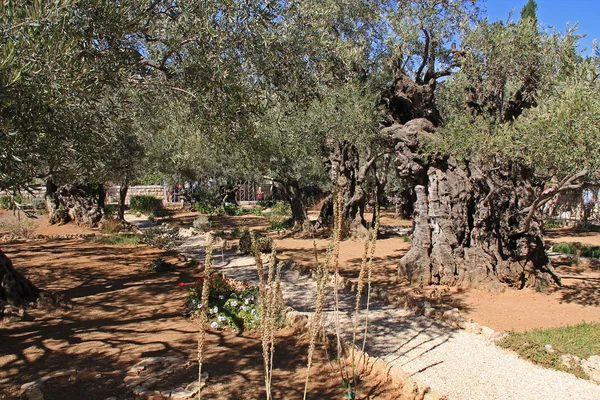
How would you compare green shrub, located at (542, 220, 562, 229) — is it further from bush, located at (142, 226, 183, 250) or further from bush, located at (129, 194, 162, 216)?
bush, located at (129, 194, 162, 216)

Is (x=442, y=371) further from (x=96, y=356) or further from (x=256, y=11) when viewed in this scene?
(x=256, y=11)

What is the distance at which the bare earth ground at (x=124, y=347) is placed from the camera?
15.2 ft

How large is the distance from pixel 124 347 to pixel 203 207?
24836 mm

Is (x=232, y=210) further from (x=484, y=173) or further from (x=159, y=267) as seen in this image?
(x=484, y=173)

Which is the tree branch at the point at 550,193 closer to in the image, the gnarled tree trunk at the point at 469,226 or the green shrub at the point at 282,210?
the gnarled tree trunk at the point at 469,226

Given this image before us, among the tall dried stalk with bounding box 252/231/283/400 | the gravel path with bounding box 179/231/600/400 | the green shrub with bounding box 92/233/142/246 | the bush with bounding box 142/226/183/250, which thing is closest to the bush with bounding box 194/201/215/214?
the green shrub with bounding box 92/233/142/246

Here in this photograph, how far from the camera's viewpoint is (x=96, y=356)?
547 cm

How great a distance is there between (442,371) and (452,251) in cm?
434

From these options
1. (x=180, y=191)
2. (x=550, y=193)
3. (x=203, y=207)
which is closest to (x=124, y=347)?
(x=550, y=193)

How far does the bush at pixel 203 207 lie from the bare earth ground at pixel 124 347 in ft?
64.2

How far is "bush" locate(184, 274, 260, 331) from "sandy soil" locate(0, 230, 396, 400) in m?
0.22

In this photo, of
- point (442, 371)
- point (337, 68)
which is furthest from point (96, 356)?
point (337, 68)

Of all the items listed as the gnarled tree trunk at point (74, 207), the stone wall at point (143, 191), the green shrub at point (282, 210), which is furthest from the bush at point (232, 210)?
the gnarled tree trunk at point (74, 207)

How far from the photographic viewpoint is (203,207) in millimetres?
30266
